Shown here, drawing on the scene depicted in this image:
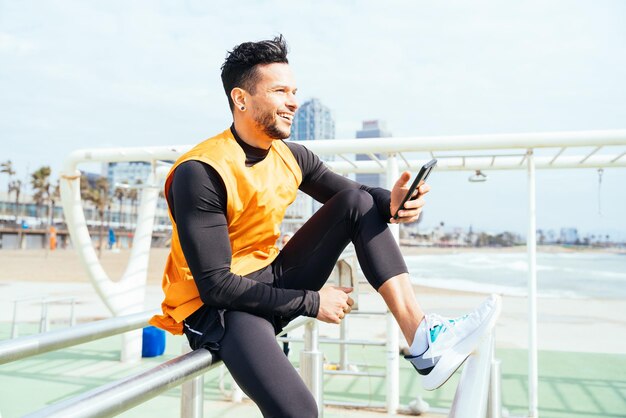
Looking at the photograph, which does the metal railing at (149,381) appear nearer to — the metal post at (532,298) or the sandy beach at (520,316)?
the metal post at (532,298)

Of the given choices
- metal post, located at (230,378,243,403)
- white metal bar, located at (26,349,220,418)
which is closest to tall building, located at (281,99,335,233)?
metal post, located at (230,378,243,403)

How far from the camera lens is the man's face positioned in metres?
1.79

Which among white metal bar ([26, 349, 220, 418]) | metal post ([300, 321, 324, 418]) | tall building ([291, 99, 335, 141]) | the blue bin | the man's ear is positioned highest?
tall building ([291, 99, 335, 141])

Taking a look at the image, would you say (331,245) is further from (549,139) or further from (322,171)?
(549,139)

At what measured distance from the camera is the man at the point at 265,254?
144 cm

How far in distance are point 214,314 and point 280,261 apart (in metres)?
0.34

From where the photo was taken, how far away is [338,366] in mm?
6004

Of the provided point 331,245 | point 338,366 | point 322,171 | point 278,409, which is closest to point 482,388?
point 278,409

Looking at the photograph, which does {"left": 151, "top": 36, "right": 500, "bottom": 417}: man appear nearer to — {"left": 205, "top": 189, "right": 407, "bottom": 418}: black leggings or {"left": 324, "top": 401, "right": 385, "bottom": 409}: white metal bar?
{"left": 205, "top": 189, "right": 407, "bottom": 418}: black leggings

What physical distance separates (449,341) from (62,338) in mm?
1037

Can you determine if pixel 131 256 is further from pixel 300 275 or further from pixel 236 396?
pixel 300 275

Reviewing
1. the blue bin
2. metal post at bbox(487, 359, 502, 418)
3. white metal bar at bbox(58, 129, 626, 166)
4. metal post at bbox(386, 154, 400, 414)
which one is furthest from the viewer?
the blue bin

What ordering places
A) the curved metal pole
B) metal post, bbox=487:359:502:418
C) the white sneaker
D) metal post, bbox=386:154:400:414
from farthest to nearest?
the curved metal pole → metal post, bbox=386:154:400:414 → the white sneaker → metal post, bbox=487:359:502:418

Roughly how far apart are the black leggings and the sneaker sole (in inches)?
11.9
